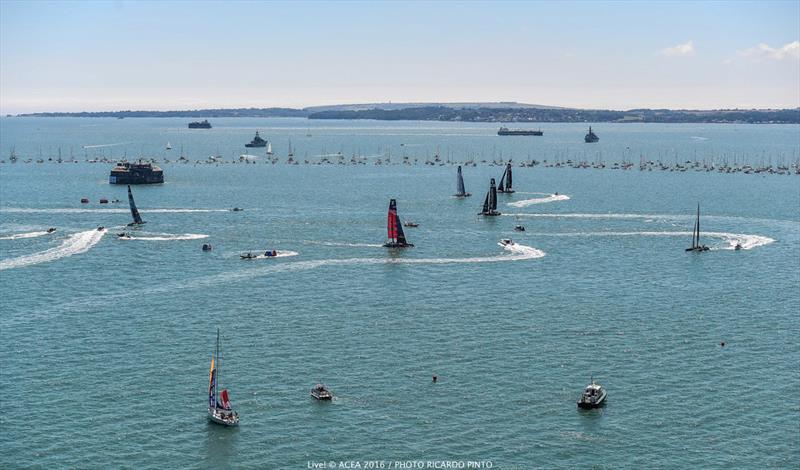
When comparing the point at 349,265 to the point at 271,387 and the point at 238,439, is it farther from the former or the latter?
the point at 238,439

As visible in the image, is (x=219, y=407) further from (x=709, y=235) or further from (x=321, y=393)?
(x=709, y=235)

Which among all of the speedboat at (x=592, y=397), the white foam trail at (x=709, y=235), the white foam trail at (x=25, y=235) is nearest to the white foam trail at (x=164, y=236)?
the white foam trail at (x=25, y=235)

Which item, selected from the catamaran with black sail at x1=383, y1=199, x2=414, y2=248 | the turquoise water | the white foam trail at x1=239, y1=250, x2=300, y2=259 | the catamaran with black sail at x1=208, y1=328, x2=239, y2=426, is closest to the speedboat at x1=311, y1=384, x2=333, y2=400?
the turquoise water

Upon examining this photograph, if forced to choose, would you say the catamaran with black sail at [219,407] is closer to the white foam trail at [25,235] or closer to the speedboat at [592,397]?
the speedboat at [592,397]

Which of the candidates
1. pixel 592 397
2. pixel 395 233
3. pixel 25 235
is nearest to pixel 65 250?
pixel 25 235

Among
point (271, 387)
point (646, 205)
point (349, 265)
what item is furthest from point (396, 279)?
point (646, 205)
